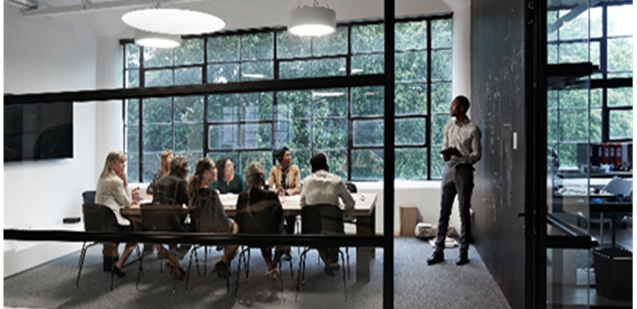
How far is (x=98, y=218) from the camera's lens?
7.14 feet

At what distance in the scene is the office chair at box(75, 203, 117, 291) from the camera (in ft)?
7.01

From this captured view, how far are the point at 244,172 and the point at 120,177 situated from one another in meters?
0.63

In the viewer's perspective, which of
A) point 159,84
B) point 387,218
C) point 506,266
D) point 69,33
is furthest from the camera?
point 506,266

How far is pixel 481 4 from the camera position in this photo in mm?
4734

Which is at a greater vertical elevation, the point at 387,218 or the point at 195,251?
the point at 387,218

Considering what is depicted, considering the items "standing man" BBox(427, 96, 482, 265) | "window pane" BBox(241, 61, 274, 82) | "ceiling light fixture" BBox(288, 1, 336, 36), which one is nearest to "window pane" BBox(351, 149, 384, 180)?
"window pane" BBox(241, 61, 274, 82)

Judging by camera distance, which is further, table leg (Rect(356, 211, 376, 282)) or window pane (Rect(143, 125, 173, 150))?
window pane (Rect(143, 125, 173, 150))

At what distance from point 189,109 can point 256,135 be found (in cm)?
32

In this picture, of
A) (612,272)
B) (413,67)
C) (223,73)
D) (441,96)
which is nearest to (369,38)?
(223,73)

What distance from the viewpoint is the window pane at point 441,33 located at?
16.7 ft

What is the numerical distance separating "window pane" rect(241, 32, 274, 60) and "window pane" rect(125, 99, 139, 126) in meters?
0.53

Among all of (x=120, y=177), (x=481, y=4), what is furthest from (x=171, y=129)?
(x=481, y=4)

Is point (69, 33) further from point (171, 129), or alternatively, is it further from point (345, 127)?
point (345, 127)

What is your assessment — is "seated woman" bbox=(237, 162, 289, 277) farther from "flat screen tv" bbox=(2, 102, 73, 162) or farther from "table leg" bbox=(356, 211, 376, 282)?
"flat screen tv" bbox=(2, 102, 73, 162)
